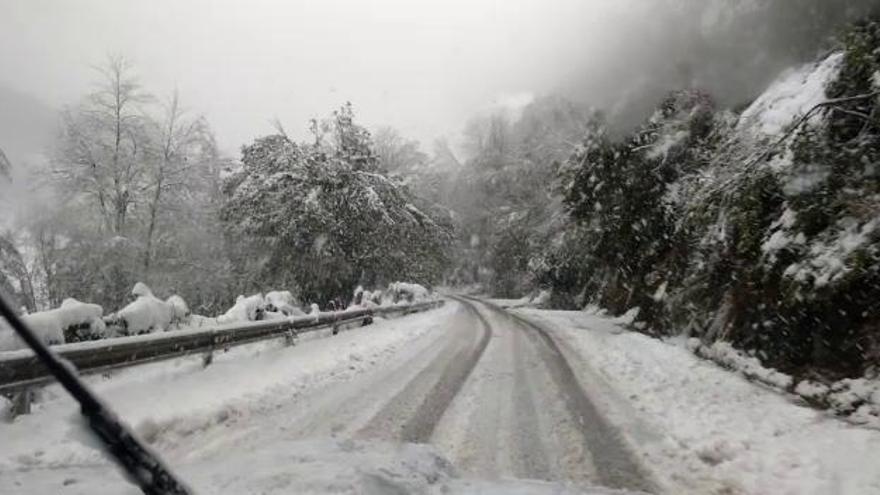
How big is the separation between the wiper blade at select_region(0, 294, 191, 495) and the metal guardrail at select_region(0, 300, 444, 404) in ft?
2.57

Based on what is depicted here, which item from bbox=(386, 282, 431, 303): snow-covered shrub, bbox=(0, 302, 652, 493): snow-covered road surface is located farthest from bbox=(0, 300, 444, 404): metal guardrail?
bbox=(386, 282, 431, 303): snow-covered shrub

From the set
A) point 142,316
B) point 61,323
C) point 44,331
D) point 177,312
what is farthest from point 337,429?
point 177,312

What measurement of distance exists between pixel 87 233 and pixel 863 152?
24.1 meters

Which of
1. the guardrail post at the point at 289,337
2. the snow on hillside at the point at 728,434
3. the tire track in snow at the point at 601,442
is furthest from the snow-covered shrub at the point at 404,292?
the snow on hillside at the point at 728,434

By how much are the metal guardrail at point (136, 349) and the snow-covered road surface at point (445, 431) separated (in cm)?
34

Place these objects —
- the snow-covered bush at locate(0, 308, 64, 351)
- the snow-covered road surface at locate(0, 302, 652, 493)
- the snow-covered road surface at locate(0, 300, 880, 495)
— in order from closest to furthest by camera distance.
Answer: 1. the snow-covered road surface at locate(0, 302, 652, 493)
2. the snow-covered road surface at locate(0, 300, 880, 495)
3. the snow-covered bush at locate(0, 308, 64, 351)

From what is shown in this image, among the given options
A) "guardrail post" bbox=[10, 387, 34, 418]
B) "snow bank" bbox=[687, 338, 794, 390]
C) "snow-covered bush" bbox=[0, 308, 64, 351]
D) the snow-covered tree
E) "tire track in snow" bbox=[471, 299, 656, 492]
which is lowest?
"tire track in snow" bbox=[471, 299, 656, 492]

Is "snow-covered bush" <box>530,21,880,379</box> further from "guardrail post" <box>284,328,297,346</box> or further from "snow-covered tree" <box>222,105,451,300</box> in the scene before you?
"snow-covered tree" <box>222,105,451,300</box>

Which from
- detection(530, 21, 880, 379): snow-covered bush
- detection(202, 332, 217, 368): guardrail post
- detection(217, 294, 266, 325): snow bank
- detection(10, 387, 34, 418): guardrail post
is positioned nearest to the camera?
detection(10, 387, 34, 418): guardrail post

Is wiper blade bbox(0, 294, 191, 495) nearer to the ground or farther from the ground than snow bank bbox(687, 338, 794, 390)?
farther from the ground

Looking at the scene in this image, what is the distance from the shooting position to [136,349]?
6.96m

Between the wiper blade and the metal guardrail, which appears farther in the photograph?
the metal guardrail

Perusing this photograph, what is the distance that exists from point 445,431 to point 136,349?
3.78 meters

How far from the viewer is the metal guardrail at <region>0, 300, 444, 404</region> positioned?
521cm
